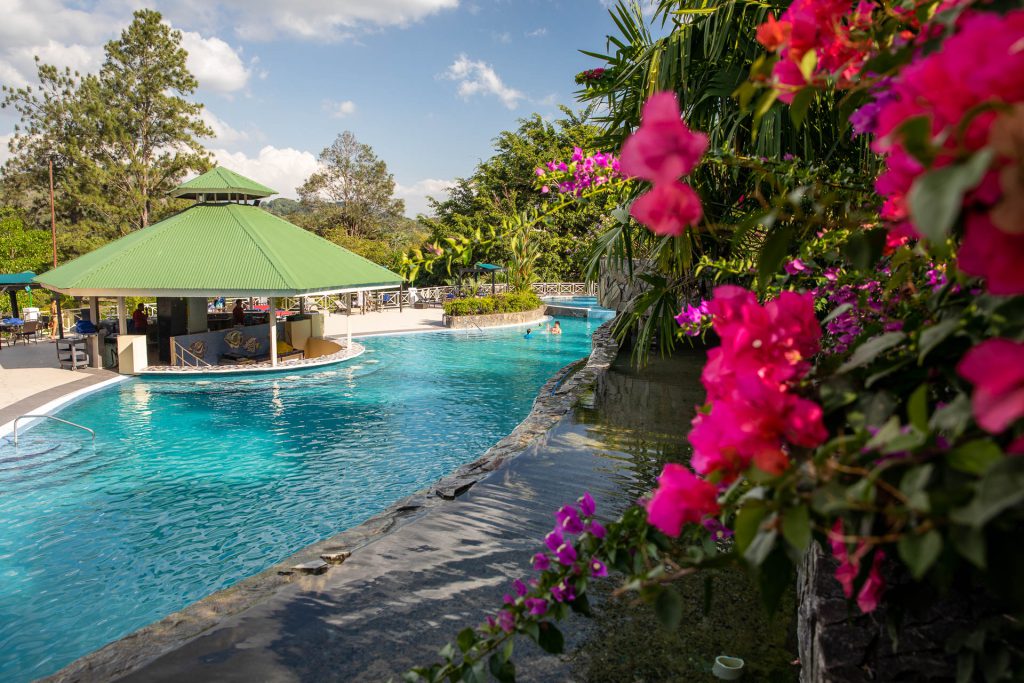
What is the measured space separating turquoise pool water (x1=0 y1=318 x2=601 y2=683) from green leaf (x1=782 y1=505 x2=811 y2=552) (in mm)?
6017

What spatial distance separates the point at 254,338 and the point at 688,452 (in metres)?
14.7

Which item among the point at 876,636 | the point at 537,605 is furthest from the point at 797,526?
the point at 876,636

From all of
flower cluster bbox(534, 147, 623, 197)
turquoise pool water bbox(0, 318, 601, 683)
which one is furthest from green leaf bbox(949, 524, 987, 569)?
turquoise pool water bbox(0, 318, 601, 683)

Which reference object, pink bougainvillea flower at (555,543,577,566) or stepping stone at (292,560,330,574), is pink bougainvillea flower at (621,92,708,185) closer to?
pink bougainvillea flower at (555,543,577,566)

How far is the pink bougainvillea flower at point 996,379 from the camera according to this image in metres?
0.51

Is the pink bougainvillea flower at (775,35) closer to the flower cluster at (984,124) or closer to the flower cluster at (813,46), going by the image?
the flower cluster at (813,46)

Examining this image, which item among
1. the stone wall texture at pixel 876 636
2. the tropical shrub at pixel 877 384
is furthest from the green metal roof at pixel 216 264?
the tropical shrub at pixel 877 384

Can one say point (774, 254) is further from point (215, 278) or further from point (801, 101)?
point (215, 278)

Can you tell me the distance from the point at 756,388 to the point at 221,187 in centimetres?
2269

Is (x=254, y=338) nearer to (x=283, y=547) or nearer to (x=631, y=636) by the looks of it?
(x=283, y=547)

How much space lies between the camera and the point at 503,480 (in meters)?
6.09

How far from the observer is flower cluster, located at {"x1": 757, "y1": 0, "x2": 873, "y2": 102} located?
0.91 metres

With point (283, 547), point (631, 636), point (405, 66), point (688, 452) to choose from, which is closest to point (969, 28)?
point (631, 636)

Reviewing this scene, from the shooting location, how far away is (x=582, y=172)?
2799mm
